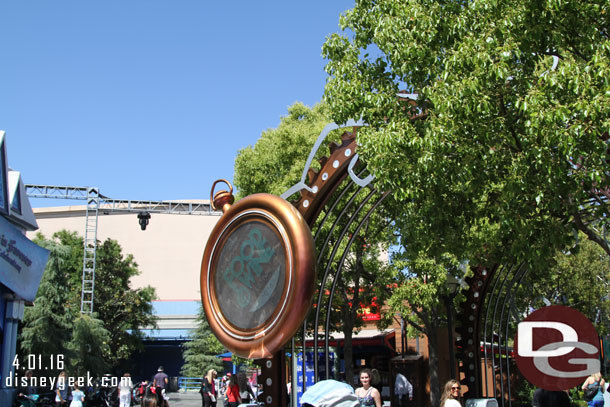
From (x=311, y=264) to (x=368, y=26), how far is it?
4.11 meters

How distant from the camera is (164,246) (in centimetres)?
5756

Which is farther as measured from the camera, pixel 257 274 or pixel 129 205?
pixel 129 205

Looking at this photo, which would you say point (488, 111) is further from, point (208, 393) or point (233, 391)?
point (208, 393)

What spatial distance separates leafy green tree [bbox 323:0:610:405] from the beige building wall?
47833 mm

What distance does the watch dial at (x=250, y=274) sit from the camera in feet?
31.7

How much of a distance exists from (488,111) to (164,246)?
51.6 metres

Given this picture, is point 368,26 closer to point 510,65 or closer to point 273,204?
point 510,65

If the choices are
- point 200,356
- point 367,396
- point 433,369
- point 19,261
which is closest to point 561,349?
point 367,396

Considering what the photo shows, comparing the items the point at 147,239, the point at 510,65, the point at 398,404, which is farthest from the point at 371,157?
the point at 147,239

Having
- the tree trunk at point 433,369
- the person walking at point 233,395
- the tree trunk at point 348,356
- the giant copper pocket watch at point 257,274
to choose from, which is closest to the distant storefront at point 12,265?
the person walking at point 233,395

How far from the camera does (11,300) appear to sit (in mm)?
24297

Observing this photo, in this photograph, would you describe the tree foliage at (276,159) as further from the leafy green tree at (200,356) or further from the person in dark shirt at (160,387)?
the leafy green tree at (200,356)

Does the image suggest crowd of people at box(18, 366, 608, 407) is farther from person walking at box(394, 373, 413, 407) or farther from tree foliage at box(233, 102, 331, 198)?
tree foliage at box(233, 102, 331, 198)

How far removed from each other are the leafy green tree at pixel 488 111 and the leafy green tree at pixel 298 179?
10330 millimetres
